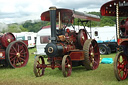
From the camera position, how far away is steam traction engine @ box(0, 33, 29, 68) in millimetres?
7609

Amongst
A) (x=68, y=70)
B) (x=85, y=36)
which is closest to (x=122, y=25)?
(x=68, y=70)

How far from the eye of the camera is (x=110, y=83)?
479 centimetres

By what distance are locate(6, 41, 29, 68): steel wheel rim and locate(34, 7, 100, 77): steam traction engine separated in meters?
1.61

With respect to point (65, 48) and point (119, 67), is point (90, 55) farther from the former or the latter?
point (119, 67)

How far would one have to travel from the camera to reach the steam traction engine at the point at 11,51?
A: 300 inches

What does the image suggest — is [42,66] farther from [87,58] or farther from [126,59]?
[126,59]

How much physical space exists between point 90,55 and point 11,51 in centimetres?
314

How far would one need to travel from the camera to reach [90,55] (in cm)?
696

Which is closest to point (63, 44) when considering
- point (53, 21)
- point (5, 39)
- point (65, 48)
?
point (65, 48)

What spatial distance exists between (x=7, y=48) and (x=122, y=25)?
4410 mm

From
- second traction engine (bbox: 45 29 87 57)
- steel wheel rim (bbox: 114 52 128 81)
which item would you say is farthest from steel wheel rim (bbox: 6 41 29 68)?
steel wheel rim (bbox: 114 52 128 81)

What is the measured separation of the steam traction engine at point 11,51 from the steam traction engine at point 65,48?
1.60 metres

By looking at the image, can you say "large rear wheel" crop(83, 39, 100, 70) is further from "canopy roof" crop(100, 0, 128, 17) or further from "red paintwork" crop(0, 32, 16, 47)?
"red paintwork" crop(0, 32, 16, 47)

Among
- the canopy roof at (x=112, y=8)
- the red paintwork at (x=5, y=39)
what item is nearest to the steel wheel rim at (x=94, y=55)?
the canopy roof at (x=112, y=8)
